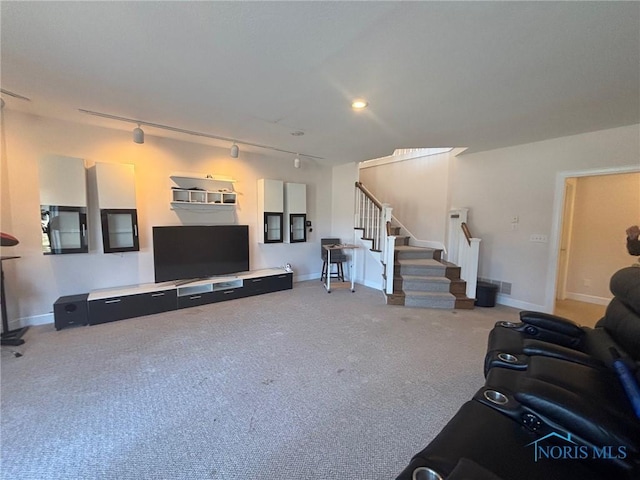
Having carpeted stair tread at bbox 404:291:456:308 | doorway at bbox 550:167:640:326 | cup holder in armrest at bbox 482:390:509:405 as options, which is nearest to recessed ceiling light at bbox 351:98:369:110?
cup holder in armrest at bbox 482:390:509:405

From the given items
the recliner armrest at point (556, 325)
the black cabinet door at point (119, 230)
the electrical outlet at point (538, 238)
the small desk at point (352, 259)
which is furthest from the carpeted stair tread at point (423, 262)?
the black cabinet door at point (119, 230)

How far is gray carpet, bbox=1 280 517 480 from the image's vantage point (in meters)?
1.61

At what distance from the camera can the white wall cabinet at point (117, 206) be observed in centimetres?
364

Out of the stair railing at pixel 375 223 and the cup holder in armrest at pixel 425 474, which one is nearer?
the cup holder in armrest at pixel 425 474

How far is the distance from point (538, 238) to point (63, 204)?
6722 mm

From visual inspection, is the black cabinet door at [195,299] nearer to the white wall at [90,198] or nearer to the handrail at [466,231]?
the white wall at [90,198]

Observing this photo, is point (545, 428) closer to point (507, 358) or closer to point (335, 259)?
point (507, 358)

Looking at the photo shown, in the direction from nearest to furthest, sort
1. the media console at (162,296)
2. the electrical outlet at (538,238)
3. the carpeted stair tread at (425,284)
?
Result: 1. the media console at (162,296)
2. the electrical outlet at (538,238)
3. the carpeted stair tread at (425,284)

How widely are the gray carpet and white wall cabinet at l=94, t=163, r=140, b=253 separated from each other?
44.6 inches

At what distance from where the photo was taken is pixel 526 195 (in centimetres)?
428

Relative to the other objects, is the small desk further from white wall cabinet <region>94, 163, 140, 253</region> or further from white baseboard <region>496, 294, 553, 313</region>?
white wall cabinet <region>94, 163, 140, 253</region>

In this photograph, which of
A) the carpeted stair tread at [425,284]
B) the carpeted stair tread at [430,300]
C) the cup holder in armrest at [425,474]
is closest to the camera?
the cup holder in armrest at [425,474]

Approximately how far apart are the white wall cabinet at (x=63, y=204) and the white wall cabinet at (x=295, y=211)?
3080mm

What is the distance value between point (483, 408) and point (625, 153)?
13.7 feet
